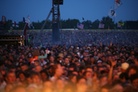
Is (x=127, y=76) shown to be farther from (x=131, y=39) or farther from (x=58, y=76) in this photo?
(x=131, y=39)

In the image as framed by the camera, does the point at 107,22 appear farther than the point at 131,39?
Yes

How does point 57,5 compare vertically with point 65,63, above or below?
above

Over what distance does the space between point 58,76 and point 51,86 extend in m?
1.12

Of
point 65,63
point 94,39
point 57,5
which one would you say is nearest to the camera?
point 65,63

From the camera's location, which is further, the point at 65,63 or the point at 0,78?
the point at 65,63

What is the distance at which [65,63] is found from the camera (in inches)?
408

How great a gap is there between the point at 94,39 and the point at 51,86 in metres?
44.9

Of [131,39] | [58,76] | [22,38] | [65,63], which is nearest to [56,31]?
[22,38]

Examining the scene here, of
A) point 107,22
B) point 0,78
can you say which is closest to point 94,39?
point 107,22

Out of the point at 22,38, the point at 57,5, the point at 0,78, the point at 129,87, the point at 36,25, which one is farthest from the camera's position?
the point at 36,25

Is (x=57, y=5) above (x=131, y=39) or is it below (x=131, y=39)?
above

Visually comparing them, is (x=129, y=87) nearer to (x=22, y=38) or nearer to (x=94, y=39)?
(x=22, y=38)

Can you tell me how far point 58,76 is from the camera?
7.39 metres

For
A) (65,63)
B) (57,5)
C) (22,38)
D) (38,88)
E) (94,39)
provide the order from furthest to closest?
(94,39), (57,5), (22,38), (65,63), (38,88)
